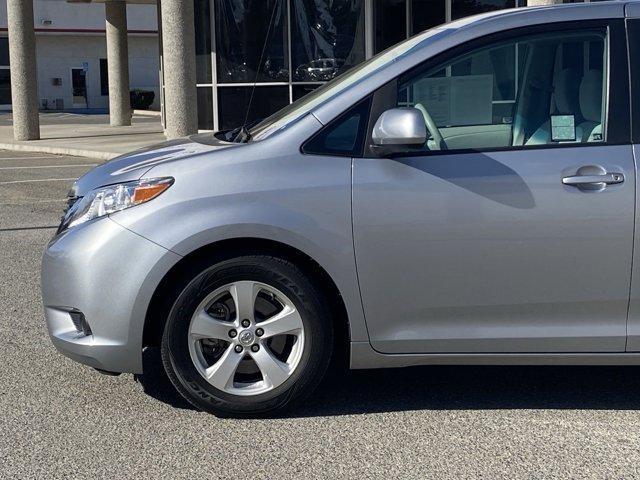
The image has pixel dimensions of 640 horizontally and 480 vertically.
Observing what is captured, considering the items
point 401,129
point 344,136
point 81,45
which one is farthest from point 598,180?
point 81,45

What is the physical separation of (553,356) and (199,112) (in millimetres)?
18804

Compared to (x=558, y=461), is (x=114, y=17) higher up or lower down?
higher up

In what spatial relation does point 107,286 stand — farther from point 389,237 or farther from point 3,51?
point 3,51

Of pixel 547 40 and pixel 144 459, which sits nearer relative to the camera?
pixel 144 459

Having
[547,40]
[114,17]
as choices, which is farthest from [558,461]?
[114,17]

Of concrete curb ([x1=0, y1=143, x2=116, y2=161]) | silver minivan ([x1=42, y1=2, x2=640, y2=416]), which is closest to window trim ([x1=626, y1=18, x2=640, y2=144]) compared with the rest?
silver minivan ([x1=42, y1=2, x2=640, y2=416])

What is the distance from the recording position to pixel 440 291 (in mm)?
4465

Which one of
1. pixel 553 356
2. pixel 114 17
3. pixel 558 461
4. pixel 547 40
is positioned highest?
pixel 114 17

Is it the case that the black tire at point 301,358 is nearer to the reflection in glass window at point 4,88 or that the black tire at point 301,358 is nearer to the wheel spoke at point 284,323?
the wheel spoke at point 284,323

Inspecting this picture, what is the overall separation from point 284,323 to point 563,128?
1.58 m

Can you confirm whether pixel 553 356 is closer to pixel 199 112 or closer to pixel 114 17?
pixel 199 112

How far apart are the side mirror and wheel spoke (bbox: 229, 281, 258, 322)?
0.86 metres

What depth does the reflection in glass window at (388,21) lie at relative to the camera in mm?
21578

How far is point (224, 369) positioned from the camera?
4.52 meters
